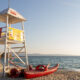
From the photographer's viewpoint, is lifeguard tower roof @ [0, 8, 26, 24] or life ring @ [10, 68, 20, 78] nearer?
life ring @ [10, 68, 20, 78]

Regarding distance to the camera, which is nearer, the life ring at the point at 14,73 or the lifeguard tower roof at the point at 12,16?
the life ring at the point at 14,73

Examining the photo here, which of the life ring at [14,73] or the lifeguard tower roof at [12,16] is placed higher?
the lifeguard tower roof at [12,16]

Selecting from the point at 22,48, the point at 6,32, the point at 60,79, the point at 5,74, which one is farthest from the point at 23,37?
the point at 60,79

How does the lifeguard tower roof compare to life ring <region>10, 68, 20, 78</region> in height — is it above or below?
above

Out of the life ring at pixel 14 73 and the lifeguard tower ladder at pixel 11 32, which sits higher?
the lifeguard tower ladder at pixel 11 32

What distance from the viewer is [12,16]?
1587cm

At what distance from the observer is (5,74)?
1460cm

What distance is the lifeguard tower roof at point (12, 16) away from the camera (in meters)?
14.9

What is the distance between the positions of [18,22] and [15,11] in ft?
5.54

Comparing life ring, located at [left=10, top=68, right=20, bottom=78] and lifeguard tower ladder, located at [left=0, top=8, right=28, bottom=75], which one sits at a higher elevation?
lifeguard tower ladder, located at [left=0, top=8, right=28, bottom=75]

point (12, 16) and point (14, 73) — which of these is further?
point (12, 16)

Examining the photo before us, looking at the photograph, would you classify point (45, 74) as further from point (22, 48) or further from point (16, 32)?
point (16, 32)

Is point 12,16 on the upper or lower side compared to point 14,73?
upper

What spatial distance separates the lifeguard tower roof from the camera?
48.9 ft
